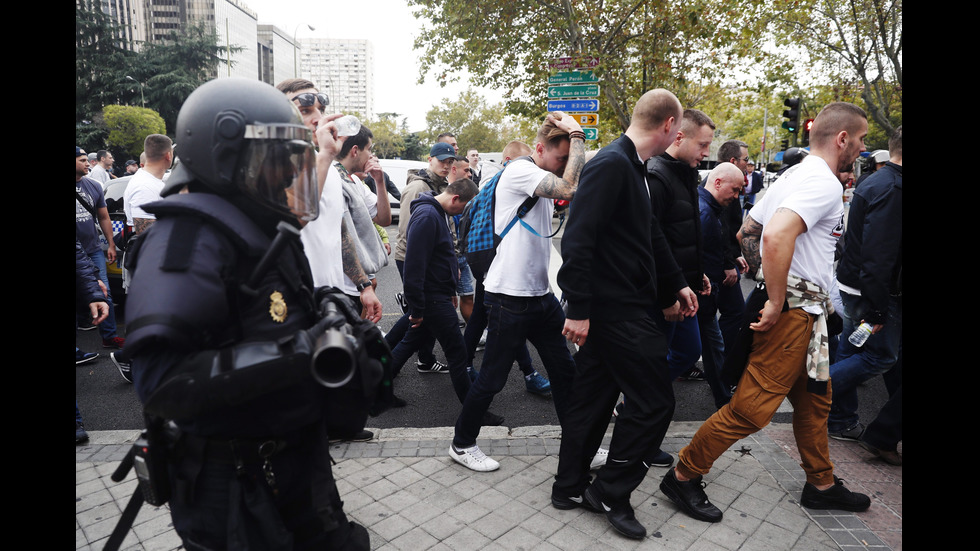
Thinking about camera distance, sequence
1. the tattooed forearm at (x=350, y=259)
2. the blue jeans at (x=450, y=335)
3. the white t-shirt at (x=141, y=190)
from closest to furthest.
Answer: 1. the tattooed forearm at (x=350, y=259)
2. the blue jeans at (x=450, y=335)
3. the white t-shirt at (x=141, y=190)

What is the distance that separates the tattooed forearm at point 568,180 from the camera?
3.46 m

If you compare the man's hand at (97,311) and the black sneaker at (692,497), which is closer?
the black sneaker at (692,497)

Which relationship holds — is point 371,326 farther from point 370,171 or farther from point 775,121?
point 775,121

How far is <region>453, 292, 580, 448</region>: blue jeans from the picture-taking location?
12.0 feet

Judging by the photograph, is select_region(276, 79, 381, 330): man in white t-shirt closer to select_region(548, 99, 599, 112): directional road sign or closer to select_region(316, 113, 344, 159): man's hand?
select_region(316, 113, 344, 159): man's hand

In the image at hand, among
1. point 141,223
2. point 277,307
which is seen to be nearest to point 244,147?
point 277,307

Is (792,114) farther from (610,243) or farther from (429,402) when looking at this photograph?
(610,243)

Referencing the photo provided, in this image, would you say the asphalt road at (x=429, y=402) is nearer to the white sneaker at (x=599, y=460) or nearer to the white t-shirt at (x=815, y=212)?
the white sneaker at (x=599, y=460)

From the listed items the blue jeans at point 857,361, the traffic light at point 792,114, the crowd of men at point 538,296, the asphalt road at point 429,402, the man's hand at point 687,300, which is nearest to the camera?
the crowd of men at point 538,296

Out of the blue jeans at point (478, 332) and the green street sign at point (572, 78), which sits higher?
Answer: the green street sign at point (572, 78)

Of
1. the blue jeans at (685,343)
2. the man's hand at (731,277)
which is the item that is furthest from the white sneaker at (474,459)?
the man's hand at (731,277)

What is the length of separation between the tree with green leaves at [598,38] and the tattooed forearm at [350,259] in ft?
38.3

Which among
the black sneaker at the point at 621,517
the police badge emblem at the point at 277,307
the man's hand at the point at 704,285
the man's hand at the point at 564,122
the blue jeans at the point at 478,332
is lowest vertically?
the black sneaker at the point at 621,517
